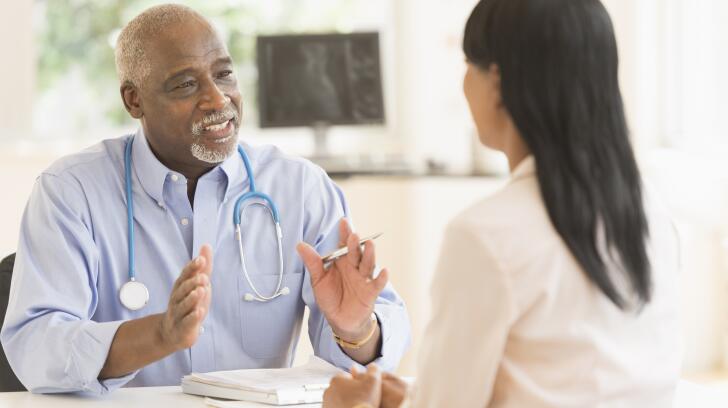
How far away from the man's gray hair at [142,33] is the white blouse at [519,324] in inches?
40.4

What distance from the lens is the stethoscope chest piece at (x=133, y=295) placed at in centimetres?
188

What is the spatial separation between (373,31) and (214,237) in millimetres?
2175

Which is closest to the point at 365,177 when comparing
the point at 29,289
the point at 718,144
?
the point at 718,144

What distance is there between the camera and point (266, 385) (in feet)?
5.30

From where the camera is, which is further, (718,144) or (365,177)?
(718,144)

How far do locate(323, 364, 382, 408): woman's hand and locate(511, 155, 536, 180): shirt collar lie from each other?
347 millimetres

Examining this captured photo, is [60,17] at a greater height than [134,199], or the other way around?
[60,17]

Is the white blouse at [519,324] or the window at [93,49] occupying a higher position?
the window at [93,49]

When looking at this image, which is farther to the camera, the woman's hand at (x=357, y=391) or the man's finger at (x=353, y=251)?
the man's finger at (x=353, y=251)

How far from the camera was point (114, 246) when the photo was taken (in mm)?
1912

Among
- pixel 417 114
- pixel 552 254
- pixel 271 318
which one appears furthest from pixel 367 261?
pixel 417 114

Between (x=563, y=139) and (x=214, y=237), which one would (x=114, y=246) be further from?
(x=563, y=139)

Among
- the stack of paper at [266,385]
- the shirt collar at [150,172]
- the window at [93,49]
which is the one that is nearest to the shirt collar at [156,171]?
the shirt collar at [150,172]

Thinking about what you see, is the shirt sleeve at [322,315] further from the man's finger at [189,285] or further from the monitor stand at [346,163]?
the monitor stand at [346,163]
